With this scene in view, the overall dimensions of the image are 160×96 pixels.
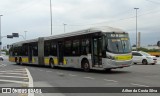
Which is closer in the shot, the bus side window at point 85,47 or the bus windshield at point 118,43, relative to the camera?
the bus windshield at point 118,43

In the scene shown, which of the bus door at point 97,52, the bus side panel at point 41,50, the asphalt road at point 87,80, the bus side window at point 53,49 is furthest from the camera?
the bus side panel at point 41,50

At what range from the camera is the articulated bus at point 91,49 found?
23.7 m

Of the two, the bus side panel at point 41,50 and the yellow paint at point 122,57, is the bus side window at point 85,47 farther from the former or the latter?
the bus side panel at point 41,50

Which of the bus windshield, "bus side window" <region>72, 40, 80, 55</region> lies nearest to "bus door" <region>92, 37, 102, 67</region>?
the bus windshield

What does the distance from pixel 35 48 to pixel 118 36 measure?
15820 mm

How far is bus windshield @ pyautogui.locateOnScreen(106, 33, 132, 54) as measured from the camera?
77.9 feet

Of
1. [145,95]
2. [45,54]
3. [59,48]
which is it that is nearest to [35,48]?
[45,54]

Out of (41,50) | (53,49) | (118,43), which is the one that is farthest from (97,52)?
(41,50)

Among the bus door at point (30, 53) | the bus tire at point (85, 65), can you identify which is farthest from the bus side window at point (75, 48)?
the bus door at point (30, 53)

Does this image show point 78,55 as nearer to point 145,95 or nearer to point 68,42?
point 68,42

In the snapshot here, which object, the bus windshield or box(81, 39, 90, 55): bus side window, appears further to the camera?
box(81, 39, 90, 55): bus side window

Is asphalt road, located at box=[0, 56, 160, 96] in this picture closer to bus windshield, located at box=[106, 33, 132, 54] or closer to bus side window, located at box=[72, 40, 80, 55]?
bus windshield, located at box=[106, 33, 132, 54]

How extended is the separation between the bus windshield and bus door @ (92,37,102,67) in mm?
726

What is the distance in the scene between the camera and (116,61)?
77.2 ft
